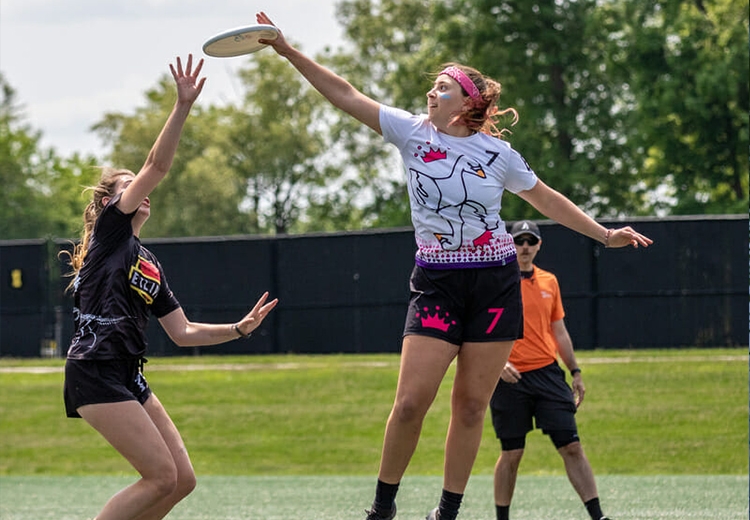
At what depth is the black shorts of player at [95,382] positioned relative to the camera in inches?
214

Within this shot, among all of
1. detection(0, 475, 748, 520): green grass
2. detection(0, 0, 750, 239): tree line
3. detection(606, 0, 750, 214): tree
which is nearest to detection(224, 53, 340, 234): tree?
detection(0, 0, 750, 239): tree line

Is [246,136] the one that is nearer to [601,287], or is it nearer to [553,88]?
[553,88]

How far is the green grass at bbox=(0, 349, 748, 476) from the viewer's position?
15156 mm

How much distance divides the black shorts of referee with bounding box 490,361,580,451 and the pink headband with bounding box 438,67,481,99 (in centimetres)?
291

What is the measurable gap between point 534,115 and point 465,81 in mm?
29539

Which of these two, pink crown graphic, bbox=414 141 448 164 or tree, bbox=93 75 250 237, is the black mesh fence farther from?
tree, bbox=93 75 250 237

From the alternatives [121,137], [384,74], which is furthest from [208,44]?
[121,137]

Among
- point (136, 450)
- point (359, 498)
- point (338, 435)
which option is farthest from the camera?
point (338, 435)

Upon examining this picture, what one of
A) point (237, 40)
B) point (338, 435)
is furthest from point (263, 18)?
point (338, 435)

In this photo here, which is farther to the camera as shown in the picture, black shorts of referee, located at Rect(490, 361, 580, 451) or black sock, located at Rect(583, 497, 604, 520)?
black shorts of referee, located at Rect(490, 361, 580, 451)

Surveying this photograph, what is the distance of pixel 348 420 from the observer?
1711cm

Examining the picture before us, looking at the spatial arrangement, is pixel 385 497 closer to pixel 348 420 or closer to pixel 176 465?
pixel 176 465

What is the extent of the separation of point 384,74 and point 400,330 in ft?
102

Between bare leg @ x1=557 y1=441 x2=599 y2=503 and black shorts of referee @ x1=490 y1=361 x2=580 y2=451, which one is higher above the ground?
black shorts of referee @ x1=490 y1=361 x2=580 y2=451
